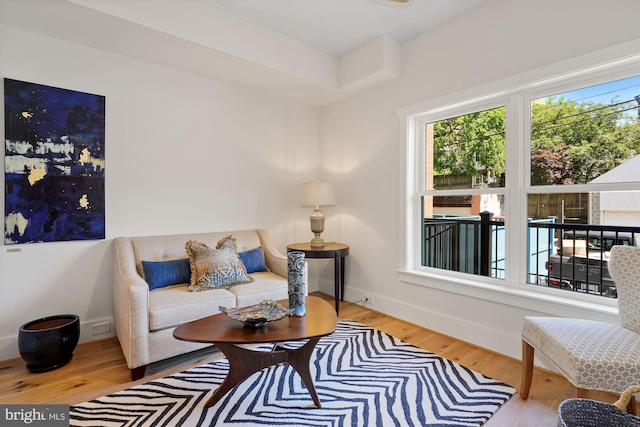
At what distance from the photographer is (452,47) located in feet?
8.98

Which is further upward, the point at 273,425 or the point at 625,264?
the point at 625,264

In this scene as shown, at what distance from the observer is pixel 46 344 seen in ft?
6.98

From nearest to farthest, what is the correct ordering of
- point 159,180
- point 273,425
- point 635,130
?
point 273,425 → point 635,130 → point 159,180

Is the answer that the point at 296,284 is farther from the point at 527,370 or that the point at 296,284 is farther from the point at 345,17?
the point at 345,17

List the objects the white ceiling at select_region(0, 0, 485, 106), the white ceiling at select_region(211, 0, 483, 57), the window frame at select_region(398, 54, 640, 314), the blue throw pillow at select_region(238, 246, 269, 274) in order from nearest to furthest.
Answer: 1. the window frame at select_region(398, 54, 640, 314)
2. the white ceiling at select_region(0, 0, 485, 106)
3. the white ceiling at select_region(211, 0, 483, 57)
4. the blue throw pillow at select_region(238, 246, 269, 274)

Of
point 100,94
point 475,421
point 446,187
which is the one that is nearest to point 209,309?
point 475,421

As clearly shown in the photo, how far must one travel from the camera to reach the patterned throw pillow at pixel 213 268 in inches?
103

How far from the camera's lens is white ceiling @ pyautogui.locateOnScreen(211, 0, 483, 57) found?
2542mm

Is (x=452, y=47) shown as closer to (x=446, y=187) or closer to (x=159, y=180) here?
(x=446, y=187)

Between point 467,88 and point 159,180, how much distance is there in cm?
286

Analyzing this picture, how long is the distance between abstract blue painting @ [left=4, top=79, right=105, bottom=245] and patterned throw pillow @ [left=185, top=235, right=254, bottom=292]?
804 mm

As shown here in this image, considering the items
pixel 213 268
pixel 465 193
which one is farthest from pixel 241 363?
pixel 465 193

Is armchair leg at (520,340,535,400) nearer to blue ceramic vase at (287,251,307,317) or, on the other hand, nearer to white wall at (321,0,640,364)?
white wall at (321,0,640,364)

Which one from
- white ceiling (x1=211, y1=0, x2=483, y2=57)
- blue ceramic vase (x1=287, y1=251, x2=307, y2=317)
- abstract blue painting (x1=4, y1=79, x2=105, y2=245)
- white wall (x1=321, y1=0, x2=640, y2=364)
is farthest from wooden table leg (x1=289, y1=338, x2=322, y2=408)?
white ceiling (x1=211, y1=0, x2=483, y2=57)
